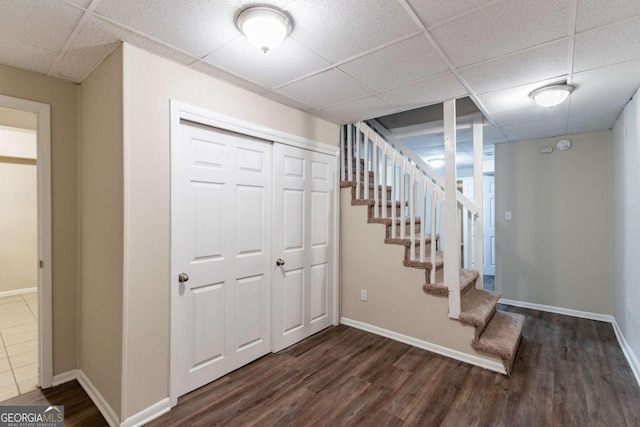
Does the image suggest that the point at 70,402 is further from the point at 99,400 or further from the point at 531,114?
the point at 531,114

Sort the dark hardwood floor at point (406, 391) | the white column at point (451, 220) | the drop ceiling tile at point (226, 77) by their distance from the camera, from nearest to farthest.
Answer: the dark hardwood floor at point (406, 391)
the drop ceiling tile at point (226, 77)
the white column at point (451, 220)

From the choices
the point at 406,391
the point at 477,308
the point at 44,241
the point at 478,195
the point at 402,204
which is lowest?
the point at 406,391

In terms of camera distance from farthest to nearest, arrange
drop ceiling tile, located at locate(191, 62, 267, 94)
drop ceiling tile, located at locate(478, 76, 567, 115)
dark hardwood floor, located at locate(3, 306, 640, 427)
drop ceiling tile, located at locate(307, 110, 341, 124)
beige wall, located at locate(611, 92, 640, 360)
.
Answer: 1. drop ceiling tile, located at locate(307, 110, 341, 124)
2. beige wall, located at locate(611, 92, 640, 360)
3. drop ceiling tile, located at locate(478, 76, 567, 115)
4. drop ceiling tile, located at locate(191, 62, 267, 94)
5. dark hardwood floor, located at locate(3, 306, 640, 427)

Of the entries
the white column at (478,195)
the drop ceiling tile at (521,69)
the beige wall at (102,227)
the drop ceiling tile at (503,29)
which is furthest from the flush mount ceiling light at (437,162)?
the beige wall at (102,227)

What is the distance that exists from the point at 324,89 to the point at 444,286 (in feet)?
6.88

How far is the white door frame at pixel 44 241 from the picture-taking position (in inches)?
89.2

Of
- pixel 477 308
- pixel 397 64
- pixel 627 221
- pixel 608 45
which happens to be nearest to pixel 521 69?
pixel 608 45

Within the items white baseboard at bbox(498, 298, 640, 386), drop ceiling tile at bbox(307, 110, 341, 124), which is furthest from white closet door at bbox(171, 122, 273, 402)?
white baseboard at bbox(498, 298, 640, 386)

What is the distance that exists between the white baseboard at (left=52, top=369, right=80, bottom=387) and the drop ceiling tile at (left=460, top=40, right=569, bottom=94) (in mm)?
3797

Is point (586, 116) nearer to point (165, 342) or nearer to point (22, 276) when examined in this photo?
point (165, 342)

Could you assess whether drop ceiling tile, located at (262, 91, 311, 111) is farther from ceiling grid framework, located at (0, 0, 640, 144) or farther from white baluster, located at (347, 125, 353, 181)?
white baluster, located at (347, 125, 353, 181)

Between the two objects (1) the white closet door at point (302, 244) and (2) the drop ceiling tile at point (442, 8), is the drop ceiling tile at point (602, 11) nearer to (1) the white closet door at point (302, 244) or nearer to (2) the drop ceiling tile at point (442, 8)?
(2) the drop ceiling tile at point (442, 8)

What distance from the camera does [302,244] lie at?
10.3 feet

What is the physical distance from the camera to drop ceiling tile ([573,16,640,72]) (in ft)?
5.44
